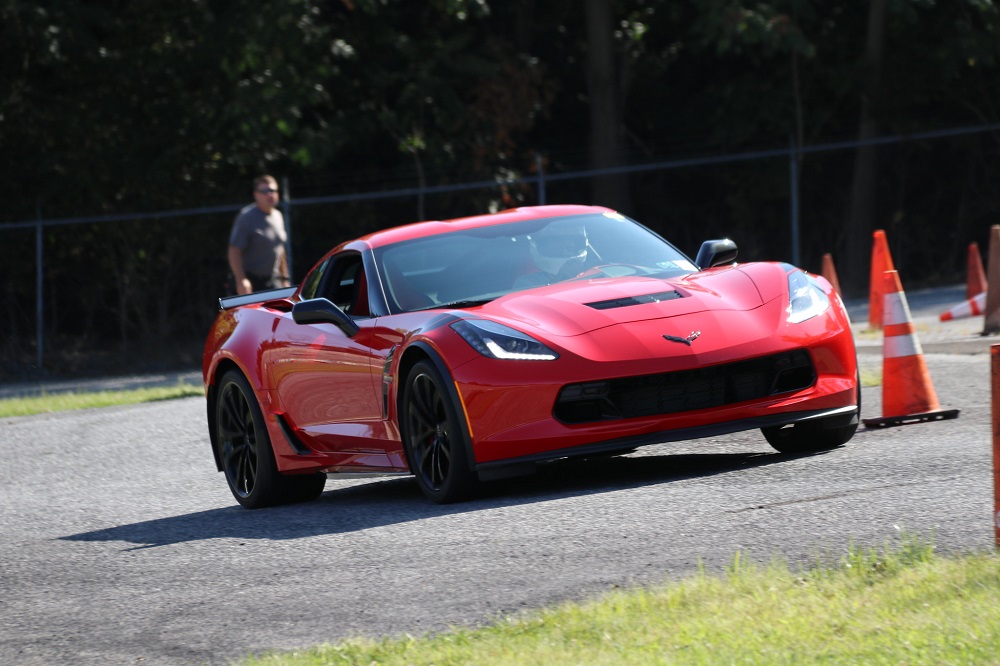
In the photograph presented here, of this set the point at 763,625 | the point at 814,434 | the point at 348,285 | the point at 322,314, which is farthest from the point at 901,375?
the point at 763,625

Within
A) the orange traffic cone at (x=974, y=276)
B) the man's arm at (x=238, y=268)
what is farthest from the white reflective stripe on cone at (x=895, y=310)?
the orange traffic cone at (x=974, y=276)

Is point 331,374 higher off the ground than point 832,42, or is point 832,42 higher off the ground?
point 832,42

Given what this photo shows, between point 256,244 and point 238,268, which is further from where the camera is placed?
point 256,244

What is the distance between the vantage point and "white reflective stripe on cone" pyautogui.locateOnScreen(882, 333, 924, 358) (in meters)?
8.96

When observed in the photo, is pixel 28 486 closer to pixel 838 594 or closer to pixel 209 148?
pixel 838 594

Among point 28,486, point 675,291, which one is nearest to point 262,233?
point 28,486

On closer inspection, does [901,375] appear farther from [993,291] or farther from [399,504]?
[993,291]

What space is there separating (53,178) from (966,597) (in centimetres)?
2215

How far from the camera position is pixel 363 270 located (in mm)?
8711

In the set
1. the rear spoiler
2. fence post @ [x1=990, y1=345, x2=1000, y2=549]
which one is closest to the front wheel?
fence post @ [x1=990, y1=345, x2=1000, y2=549]

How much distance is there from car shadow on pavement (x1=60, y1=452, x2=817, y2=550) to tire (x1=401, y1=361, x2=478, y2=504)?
96 millimetres

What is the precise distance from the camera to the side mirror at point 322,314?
8164mm

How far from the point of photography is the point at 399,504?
789 cm

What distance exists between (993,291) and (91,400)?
843cm
